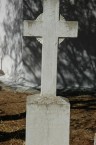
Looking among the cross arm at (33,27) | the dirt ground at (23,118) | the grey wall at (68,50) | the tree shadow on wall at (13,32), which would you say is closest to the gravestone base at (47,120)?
the cross arm at (33,27)

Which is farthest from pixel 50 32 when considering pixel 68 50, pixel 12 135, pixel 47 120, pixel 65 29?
pixel 68 50

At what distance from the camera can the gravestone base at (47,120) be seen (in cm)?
653

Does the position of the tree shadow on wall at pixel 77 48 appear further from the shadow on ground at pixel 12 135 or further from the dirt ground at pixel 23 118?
the shadow on ground at pixel 12 135

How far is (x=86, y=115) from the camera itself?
33.1 feet

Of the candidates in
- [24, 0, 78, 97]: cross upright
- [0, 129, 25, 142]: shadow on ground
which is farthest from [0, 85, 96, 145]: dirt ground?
[24, 0, 78, 97]: cross upright

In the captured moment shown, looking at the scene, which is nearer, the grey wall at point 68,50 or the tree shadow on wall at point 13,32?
the grey wall at point 68,50

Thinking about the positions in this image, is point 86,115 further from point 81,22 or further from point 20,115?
point 81,22

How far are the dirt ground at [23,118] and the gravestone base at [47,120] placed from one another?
51.1 inches

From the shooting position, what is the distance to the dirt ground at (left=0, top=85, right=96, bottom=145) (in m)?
8.24

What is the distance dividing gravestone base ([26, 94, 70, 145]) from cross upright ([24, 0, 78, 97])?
0.58 feet

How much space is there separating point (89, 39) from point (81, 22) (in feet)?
1.80

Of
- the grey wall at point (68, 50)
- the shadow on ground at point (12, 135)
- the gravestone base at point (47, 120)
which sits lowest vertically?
the shadow on ground at point (12, 135)

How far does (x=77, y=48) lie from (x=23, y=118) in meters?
4.05

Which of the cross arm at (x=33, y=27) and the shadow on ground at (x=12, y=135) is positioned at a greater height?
the cross arm at (x=33, y=27)
